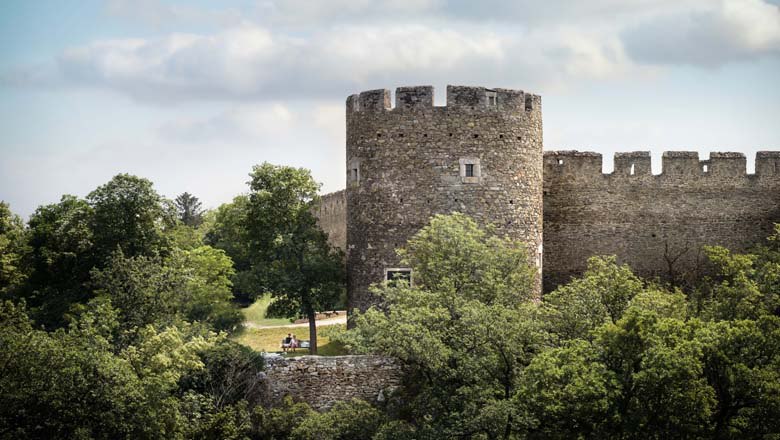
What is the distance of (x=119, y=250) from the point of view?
1378 inches

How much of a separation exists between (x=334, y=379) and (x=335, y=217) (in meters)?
19.3

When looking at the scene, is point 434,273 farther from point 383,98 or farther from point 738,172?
point 738,172

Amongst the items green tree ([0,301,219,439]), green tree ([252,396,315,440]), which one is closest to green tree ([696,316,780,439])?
green tree ([252,396,315,440])

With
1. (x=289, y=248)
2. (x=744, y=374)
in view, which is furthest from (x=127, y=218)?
(x=744, y=374)

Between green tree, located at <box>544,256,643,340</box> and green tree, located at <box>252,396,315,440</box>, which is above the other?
green tree, located at <box>544,256,643,340</box>


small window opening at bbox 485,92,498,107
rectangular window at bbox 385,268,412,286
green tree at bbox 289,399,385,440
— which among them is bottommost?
green tree at bbox 289,399,385,440

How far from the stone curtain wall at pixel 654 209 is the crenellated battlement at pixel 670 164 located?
0.10 feet

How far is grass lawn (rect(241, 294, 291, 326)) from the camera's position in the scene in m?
49.0

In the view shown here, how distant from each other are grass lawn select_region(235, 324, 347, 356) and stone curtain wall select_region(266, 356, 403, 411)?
15.8ft

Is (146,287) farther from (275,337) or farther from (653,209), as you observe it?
(653,209)

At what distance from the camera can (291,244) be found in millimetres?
37469

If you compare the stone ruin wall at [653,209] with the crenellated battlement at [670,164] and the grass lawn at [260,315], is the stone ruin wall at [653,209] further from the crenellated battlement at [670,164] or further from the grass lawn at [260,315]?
the grass lawn at [260,315]

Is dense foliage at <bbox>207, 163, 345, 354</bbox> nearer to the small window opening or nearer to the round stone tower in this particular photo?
the round stone tower

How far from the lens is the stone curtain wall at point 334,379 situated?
A: 31109 mm
